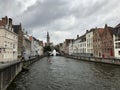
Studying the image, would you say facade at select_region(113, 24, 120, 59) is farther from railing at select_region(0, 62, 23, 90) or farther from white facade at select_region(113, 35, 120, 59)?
railing at select_region(0, 62, 23, 90)

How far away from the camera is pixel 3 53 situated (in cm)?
4156

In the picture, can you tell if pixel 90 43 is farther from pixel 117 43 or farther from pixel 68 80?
pixel 68 80

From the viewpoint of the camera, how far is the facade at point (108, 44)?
5612 centimetres

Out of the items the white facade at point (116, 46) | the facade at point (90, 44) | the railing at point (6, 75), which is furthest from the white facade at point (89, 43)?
the railing at point (6, 75)

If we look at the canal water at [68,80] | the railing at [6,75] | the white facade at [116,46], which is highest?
the white facade at [116,46]

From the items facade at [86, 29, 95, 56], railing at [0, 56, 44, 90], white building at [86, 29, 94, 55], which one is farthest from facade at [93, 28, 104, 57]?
railing at [0, 56, 44, 90]

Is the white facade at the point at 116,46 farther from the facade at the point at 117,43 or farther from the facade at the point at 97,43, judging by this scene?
the facade at the point at 97,43

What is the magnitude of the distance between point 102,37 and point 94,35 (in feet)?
31.9

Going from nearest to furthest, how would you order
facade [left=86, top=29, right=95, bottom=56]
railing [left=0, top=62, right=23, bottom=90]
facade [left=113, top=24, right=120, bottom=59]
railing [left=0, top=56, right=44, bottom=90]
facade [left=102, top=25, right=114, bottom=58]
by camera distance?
railing [left=0, top=62, right=23, bottom=90], railing [left=0, top=56, right=44, bottom=90], facade [left=113, top=24, right=120, bottom=59], facade [left=102, top=25, right=114, bottom=58], facade [left=86, top=29, right=95, bottom=56]

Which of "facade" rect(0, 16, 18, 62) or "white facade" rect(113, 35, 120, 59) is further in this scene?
"white facade" rect(113, 35, 120, 59)

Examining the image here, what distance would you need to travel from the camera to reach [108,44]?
59.0m

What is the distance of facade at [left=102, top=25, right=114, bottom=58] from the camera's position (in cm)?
5612

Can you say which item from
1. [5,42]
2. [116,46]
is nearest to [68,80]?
[5,42]

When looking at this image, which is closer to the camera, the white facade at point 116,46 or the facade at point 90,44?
the white facade at point 116,46
